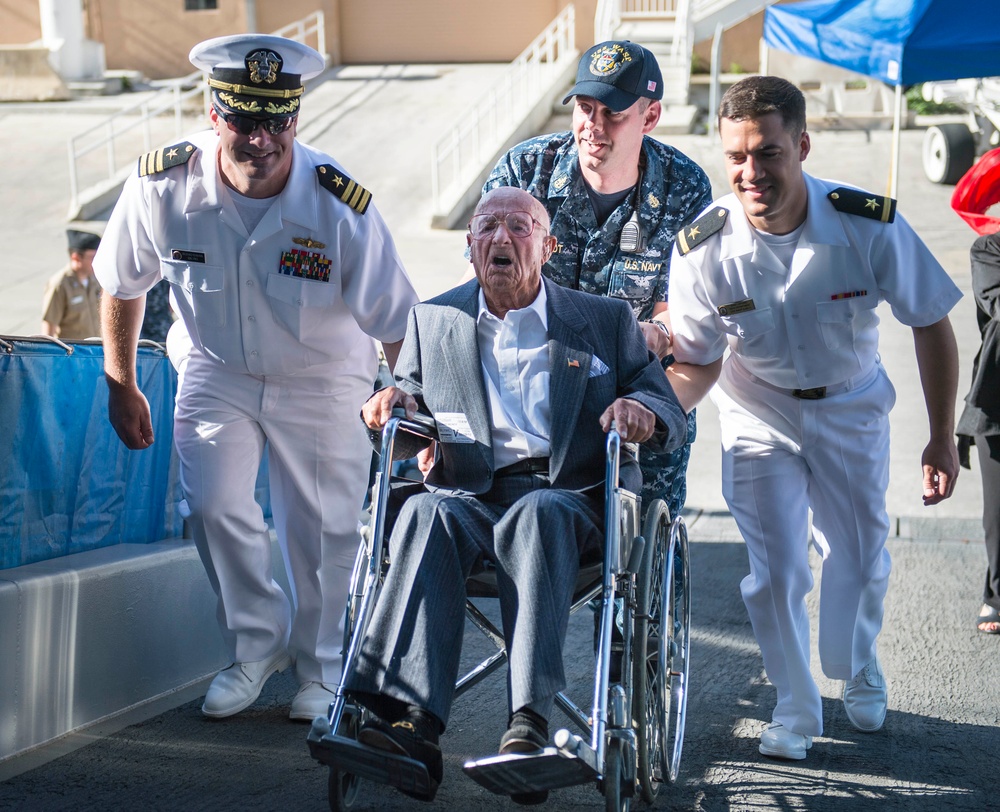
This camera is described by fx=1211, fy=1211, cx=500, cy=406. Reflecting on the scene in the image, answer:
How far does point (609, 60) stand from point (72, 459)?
218cm

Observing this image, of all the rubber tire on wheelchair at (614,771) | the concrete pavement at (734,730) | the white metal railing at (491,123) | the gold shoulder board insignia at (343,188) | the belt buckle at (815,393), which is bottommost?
the concrete pavement at (734,730)

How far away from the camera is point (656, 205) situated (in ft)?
12.9

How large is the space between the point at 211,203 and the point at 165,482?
1.29 metres

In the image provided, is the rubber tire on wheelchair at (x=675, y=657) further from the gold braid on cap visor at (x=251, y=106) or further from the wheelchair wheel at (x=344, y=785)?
the gold braid on cap visor at (x=251, y=106)

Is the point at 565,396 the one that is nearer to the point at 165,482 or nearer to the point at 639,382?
the point at 639,382

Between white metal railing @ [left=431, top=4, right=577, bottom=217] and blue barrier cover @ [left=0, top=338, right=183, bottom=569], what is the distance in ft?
28.9

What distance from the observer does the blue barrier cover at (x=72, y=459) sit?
3.80m

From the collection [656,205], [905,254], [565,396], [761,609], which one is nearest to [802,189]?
[905,254]

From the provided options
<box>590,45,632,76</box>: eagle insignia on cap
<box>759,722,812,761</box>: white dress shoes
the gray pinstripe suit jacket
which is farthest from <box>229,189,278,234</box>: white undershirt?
<box>759,722,812,761</box>: white dress shoes

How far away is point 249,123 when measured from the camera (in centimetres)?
351

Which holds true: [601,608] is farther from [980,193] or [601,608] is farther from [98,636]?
[980,193]

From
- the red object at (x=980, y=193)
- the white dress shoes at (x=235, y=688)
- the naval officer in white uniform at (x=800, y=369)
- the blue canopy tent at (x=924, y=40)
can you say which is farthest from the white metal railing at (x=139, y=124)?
the naval officer in white uniform at (x=800, y=369)

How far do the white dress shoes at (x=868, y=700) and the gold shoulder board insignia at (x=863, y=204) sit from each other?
1400 millimetres

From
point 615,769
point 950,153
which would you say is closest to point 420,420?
point 615,769
